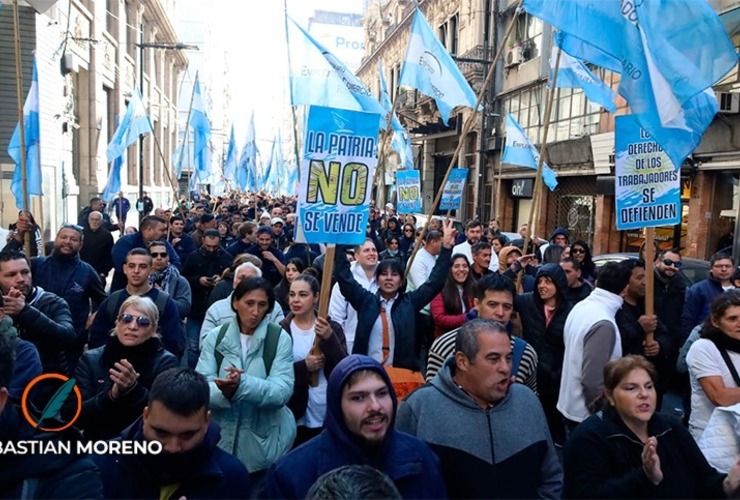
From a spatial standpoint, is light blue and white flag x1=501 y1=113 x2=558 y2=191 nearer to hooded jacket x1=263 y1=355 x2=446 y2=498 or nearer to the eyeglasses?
the eyeglasses

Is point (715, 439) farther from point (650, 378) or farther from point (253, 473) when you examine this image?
point (253, 473)

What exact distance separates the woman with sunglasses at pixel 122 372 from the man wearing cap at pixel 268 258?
3961 millimetres

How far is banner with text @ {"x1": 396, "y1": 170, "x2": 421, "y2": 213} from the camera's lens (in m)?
12.1

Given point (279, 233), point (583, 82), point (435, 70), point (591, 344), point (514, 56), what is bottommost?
point (591, 344)

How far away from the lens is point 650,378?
108 inches

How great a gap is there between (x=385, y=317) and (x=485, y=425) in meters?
2.01

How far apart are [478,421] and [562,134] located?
1948 cm

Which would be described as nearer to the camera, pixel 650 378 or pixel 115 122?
pixel 650 378

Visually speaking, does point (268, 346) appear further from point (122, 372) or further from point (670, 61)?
point (670, 61)

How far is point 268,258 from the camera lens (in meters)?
7.44

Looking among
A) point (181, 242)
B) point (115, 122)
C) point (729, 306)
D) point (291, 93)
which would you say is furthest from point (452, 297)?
point (115, 122)

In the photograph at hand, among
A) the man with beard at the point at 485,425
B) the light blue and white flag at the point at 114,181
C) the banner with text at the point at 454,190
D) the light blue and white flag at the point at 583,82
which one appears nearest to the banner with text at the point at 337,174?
the man with beard at the point at 485,425

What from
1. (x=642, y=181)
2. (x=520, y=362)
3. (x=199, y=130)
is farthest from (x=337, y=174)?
(x=199, y=130)

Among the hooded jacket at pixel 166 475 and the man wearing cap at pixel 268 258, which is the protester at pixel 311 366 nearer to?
the hooded jacket at pixel 166 475
